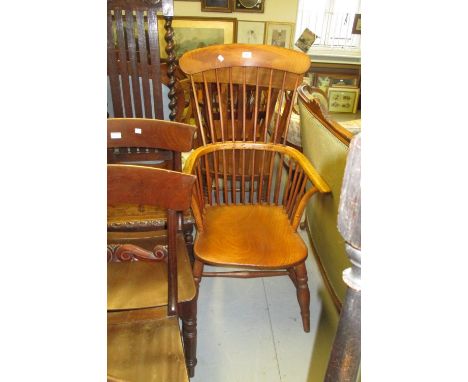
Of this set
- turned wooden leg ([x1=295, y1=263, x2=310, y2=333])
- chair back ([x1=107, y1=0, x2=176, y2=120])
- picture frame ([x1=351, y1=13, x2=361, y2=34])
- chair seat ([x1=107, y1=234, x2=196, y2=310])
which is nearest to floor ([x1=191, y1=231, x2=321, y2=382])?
turned wooden leg ([x1=295, y1=263, x2=310, y2=333])

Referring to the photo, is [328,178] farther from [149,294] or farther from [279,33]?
[279,33]

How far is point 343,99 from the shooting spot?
15.5ft

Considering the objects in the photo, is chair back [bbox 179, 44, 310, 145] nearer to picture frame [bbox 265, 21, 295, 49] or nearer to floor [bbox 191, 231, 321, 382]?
floor [bbox 191, 231, 321, 382]

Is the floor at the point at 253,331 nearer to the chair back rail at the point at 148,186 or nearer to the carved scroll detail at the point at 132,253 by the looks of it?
the carved scroll detail at the point at 132,253

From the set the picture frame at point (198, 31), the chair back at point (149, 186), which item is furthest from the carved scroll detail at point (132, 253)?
the picture frame at point (198, 31)

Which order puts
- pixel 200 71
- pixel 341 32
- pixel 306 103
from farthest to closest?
pixel 341 32 < pixel 306 103 < pixel 200 71

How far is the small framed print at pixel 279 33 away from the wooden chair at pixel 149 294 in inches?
153

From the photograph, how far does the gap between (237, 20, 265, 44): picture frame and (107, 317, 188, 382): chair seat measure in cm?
407

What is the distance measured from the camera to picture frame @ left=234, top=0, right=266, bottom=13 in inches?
161

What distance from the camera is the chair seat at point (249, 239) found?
1.12m
